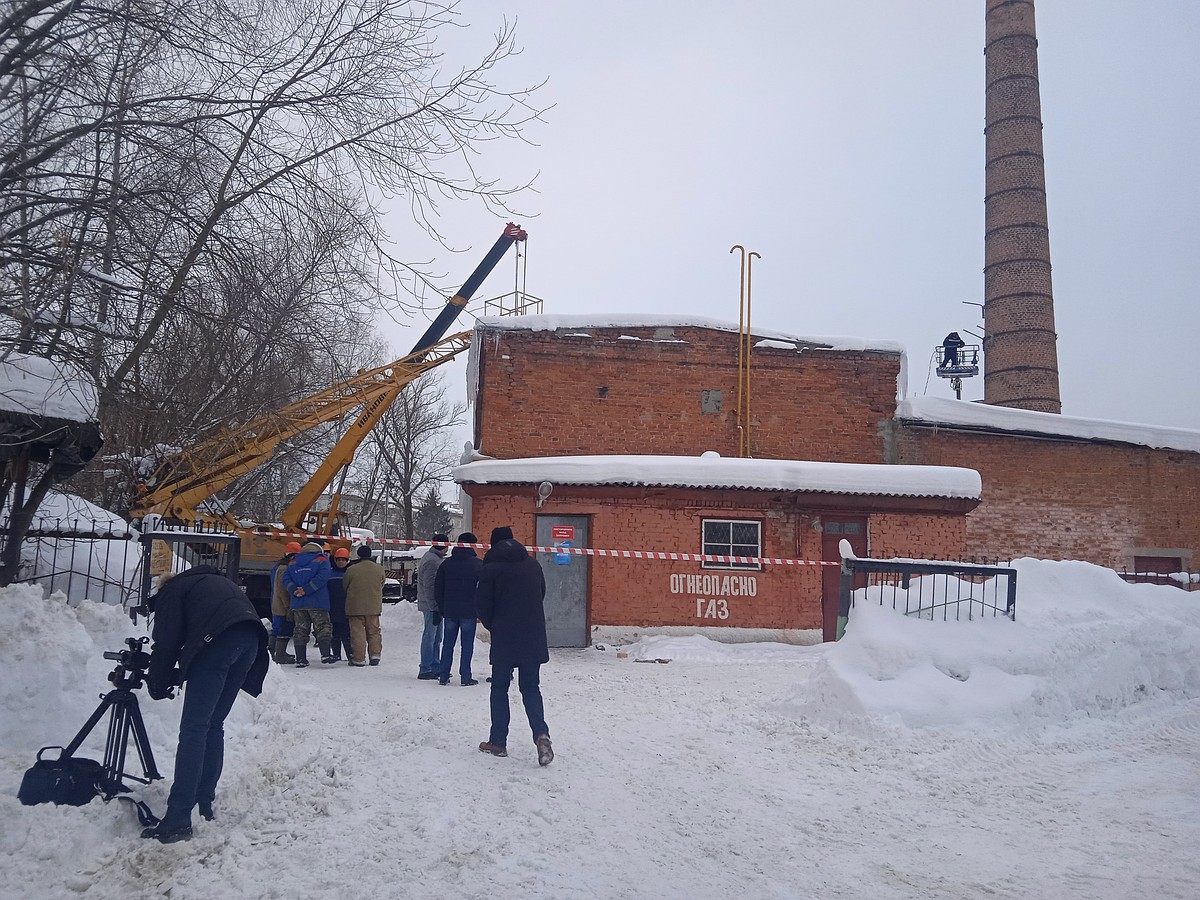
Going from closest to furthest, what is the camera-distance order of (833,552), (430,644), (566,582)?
(430,644)
(566,582)
(833,552)

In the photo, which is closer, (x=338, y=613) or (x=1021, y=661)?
(x=1021, y=661)

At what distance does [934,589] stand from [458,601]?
5.37 meters

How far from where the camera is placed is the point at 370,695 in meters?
9.58

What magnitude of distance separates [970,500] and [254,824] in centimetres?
1468

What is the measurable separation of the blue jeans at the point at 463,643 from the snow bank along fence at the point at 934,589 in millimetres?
4271

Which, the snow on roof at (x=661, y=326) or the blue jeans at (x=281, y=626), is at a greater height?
the snow on roof at (x=661, y=326)

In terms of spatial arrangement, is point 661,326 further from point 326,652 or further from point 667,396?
point 326,652

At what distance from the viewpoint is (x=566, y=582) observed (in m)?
15.9

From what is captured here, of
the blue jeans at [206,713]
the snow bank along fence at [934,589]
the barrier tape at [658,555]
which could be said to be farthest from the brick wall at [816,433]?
the blue jeans at [206,713]

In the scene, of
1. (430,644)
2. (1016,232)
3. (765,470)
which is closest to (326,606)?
(430,644)

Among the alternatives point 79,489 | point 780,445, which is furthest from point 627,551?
point 79,489

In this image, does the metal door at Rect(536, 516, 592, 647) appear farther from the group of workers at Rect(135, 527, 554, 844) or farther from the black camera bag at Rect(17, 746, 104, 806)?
the black camera bag at Rect(17, 746, 104, 806)

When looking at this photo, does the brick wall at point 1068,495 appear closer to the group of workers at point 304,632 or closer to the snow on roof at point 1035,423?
the snow on roof at point 1035,423

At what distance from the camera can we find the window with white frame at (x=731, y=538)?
16312 mm
